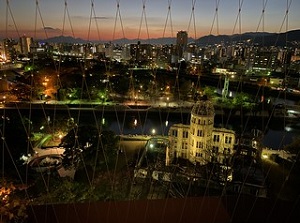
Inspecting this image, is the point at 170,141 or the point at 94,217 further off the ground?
the point at 94,217

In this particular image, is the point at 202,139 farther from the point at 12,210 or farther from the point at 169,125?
the point at 12,210

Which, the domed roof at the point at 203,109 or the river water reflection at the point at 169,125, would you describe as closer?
the domed roof at the point at 203,109

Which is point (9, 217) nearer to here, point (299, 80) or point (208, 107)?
point (208, 107)

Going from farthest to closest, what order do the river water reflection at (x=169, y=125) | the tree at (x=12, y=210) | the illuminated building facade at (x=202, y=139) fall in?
1. the river water reflection at (x=169, y=125)
2. the illuminated building facade at (x=202, y=139)
3. the tree at (x=12, y=210)

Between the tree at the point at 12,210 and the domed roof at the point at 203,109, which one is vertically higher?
the tree at the point at 12,210

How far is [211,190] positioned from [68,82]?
8.60 m

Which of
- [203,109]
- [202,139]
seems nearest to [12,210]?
[202,139]

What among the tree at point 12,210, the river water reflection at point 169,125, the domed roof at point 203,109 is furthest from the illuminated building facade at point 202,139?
the tree at point 12,210

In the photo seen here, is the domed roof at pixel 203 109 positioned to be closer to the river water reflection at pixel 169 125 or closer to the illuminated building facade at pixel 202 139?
the illuminated building facade at pixel 202 139

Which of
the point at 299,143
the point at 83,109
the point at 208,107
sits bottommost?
the point at 83,109

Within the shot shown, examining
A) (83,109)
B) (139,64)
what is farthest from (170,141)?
(139,64)

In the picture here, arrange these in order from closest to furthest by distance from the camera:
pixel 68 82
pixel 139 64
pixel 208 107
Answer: pixel 208 107, pixel 68 82, pixel 139 64

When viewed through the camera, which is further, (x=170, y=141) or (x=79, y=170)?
(x=170, y=141)

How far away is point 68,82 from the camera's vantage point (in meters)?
10.7
